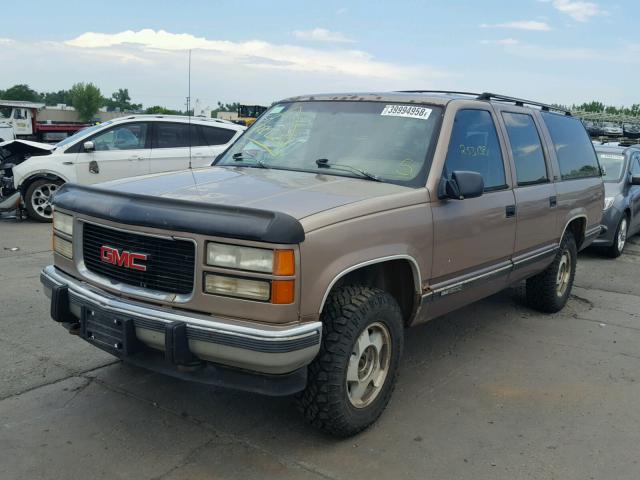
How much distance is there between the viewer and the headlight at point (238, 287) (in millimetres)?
2945

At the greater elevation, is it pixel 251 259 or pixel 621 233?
pixel 251 259

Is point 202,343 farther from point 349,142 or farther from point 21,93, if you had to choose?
point 21,93

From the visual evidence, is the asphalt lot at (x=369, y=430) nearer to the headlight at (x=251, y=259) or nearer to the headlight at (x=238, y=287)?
the headlight at (x=238, y=287)

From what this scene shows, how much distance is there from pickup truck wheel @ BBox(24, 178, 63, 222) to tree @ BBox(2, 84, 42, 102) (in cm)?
9807

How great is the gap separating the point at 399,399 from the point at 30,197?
8.57 metres

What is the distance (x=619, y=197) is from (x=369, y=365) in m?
7.26

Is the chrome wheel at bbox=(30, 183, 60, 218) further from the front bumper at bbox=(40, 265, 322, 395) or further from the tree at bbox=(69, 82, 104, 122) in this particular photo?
the tree at bbox=(69, 82, 104, 122)

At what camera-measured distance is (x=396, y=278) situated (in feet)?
12.9

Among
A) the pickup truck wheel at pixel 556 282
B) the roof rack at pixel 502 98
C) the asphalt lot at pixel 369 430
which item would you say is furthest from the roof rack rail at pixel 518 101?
the asphalt lot at pixel 369 430

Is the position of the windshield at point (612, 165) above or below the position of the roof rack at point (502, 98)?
below

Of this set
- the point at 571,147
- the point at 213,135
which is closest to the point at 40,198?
the point at 213,135

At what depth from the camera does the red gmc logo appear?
3.24 meters

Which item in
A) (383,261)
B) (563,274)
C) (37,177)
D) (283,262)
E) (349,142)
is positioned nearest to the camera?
(283,262)

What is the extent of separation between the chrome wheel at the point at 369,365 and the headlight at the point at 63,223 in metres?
1.77
